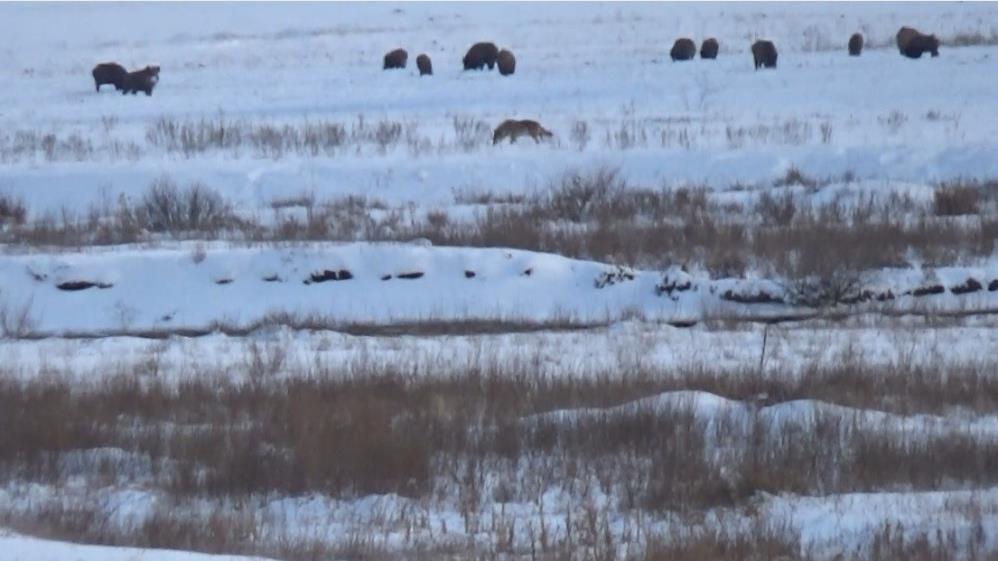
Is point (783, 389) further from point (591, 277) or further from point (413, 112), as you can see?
point (413, 112)

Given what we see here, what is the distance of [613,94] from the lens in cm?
3431

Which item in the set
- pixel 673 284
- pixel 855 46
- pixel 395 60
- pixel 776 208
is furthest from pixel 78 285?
pixel 395 60

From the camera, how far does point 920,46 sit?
134ft

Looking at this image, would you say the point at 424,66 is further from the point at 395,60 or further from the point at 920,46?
the point at 920,46

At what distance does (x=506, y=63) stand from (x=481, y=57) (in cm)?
295

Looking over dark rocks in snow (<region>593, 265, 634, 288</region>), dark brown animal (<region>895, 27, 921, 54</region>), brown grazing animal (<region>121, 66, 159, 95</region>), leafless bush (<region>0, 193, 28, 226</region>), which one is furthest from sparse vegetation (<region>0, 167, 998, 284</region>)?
dark brown animal (<region>895, 27, 921, 54</region>)

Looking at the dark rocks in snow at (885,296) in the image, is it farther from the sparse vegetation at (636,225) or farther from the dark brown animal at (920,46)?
the dark brown animal at (920,46)

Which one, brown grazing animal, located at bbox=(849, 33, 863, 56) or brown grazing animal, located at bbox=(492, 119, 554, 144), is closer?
brown grazing animal, located at bbox=(492, 119, 554, 144)

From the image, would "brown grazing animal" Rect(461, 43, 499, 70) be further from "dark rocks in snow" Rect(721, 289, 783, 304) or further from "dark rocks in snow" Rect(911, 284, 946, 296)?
"dark rocks in snow" Rect(911, 284, 946, 296)

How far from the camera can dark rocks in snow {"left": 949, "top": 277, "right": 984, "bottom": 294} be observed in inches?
546

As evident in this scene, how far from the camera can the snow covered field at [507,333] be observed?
7.63 meters

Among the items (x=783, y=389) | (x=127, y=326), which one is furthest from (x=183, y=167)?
(x=783, y=389)

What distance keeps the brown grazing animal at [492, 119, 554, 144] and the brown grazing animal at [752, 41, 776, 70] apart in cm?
1684

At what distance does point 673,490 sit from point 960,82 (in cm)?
2790
